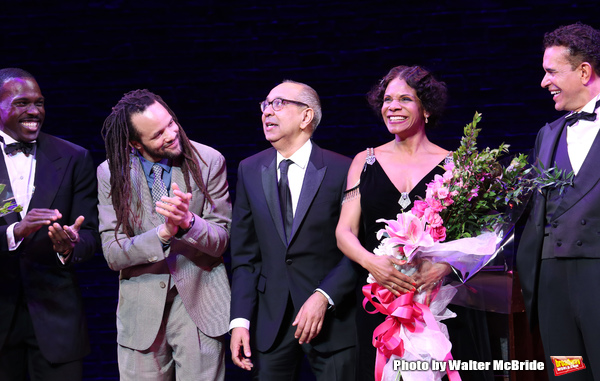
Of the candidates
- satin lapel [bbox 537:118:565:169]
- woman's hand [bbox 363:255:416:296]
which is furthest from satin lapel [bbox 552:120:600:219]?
woman's hand [bbox 363:255:416:296]

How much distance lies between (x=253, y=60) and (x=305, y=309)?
6.46 ft

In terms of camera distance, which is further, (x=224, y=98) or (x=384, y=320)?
(x=224, y=98)

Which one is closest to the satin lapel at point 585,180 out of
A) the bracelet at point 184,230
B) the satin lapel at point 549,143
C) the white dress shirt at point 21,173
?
the satin lapel at point 549,143

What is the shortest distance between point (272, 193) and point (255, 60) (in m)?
1.50

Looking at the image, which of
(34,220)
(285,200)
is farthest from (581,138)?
(34,220)

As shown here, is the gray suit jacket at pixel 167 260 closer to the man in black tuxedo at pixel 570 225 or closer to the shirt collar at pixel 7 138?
the shirt collar at pixel 7 138

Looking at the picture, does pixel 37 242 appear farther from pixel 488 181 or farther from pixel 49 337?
pixel 488 181

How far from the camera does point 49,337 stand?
3.19m

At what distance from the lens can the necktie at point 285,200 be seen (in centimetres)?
308

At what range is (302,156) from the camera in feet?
10.5

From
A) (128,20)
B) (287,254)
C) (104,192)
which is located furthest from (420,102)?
(128,20)

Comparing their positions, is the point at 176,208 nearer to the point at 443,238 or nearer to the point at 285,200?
the point at 285,200

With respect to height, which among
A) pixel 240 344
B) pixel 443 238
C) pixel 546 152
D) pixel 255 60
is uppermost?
pixel 255 60

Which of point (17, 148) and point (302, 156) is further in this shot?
point (17, 148)
